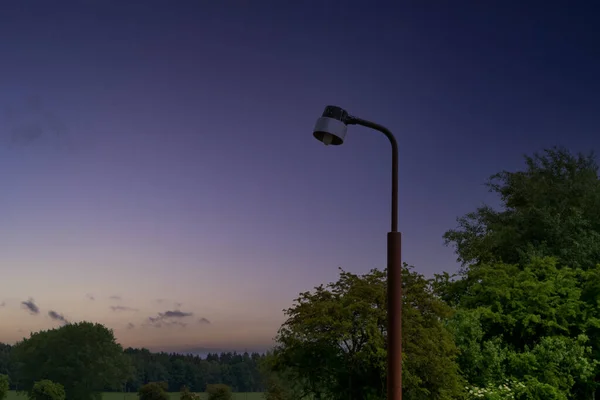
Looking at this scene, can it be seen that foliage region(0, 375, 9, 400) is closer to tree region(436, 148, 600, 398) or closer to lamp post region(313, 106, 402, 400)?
tree region(436, 148, 600, 398)

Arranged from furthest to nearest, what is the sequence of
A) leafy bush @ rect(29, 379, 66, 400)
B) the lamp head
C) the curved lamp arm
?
leafy bush @ rect(29, 379, 66, 400) < the curved lamp arm < the lamp head

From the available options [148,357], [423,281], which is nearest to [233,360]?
[148,357]

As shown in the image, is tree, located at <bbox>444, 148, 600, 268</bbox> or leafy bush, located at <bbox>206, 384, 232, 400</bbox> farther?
leafy bush, located at <bbox>206, 384, 232, 400</bbox>

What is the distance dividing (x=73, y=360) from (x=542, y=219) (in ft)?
198

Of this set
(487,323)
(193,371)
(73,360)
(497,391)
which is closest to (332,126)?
(497,391)

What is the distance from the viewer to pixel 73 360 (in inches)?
3073

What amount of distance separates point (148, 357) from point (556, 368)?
274ft

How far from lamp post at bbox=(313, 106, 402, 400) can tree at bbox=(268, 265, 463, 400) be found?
35.8ft

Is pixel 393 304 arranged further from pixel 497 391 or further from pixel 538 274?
pixel 538 274

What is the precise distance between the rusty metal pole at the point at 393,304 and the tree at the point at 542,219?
2559cm

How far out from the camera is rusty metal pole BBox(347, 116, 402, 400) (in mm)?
9180

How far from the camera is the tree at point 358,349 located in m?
20.4

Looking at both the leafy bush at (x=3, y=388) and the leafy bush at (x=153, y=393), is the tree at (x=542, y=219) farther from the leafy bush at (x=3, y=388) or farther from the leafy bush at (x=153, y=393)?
the leafy bush at (x=3, y=388)

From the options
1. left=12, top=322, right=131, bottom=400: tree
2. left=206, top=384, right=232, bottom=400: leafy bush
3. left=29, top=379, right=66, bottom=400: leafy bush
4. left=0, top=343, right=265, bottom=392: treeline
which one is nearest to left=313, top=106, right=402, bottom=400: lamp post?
left=206, top=384, right=232, bottom=400: leafy bush
